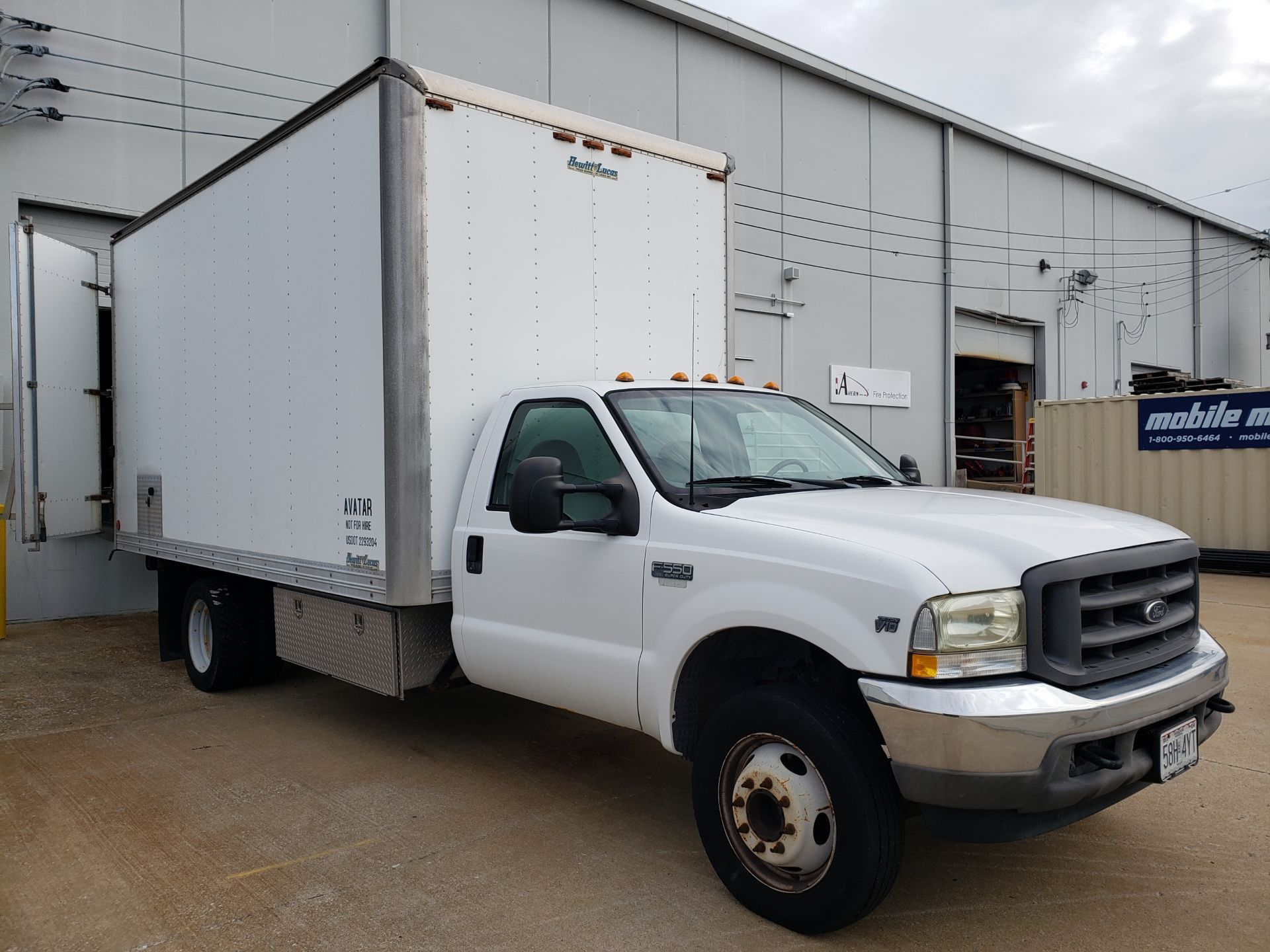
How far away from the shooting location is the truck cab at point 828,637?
10.2ft

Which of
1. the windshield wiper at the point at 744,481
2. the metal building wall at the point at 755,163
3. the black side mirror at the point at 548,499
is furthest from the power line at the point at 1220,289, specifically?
the black side mirror at the point at 548,499

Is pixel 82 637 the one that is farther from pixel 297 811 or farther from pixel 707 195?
pixel 707 195

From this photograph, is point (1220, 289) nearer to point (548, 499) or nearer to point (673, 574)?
point (673, 574)

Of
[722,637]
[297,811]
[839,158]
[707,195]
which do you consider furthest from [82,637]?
[839,158]

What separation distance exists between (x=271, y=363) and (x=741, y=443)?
3.32m

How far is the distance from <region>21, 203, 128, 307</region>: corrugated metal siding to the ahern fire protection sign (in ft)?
48.9

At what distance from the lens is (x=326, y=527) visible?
5.62 meters

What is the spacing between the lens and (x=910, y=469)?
5.33 m

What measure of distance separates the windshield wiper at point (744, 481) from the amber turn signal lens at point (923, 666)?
1342 millimetres

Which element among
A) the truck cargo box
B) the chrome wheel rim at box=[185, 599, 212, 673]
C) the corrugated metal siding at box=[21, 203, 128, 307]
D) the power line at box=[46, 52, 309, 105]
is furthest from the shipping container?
the corrugated metal siding at box=[21, 203, 128, 307]

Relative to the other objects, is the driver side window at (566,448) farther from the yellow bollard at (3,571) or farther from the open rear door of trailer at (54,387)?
the yellow bollard at (3,571)

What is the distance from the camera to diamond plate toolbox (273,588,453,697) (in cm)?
523

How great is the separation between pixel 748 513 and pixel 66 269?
7.26 metres

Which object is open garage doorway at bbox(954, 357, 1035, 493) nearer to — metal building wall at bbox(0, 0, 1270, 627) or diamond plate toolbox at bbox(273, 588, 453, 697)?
metal building wall at bbox(0, 0, 1270, 627)
